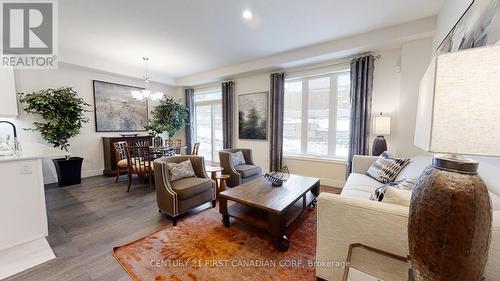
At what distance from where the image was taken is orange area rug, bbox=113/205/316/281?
1.58 m

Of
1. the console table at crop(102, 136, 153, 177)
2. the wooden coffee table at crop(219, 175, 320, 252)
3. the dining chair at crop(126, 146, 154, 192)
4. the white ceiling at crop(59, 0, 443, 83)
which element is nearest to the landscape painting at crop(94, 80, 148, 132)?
the console table at crop(102, 136, 153, 177)

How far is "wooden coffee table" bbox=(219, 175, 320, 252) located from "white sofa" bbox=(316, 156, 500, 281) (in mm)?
477

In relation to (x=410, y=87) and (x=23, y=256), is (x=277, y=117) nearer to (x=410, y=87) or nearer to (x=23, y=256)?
(x=410, y=87)

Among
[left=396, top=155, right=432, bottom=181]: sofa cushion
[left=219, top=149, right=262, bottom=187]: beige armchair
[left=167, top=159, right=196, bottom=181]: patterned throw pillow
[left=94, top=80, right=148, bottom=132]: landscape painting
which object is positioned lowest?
[left=219, top=149, right=262, bottom=187]: beige armchair

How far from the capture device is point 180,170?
2.72m

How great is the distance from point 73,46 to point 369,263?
546cm

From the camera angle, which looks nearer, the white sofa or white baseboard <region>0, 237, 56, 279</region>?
the white sofa

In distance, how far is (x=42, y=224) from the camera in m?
1.92

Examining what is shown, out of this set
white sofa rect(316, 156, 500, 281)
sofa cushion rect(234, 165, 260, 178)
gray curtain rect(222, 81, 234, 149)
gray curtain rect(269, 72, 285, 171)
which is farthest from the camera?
gray curtain rect(222, 81, 234, 149)

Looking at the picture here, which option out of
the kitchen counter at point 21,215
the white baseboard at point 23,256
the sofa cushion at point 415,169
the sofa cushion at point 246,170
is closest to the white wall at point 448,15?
the sofa cushion at point 415,169

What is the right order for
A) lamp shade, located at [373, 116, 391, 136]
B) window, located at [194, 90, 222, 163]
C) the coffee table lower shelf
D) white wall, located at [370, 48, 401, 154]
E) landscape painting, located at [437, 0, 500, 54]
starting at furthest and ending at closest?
window, located at [194, 90, 222, 163] < white wall, located at [370, 48, 401, 154] < lamp shade, located at [373, 116, 391, 136] < the coffee table lower shelf < landscape painting, located at [437, 0, 500, 54]

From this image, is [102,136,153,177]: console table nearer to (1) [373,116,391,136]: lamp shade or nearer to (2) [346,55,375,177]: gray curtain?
(2) [346,55,375,177]: gray curtain

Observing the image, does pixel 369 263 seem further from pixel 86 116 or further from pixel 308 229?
pixel 86 116

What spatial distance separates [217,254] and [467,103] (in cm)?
198
